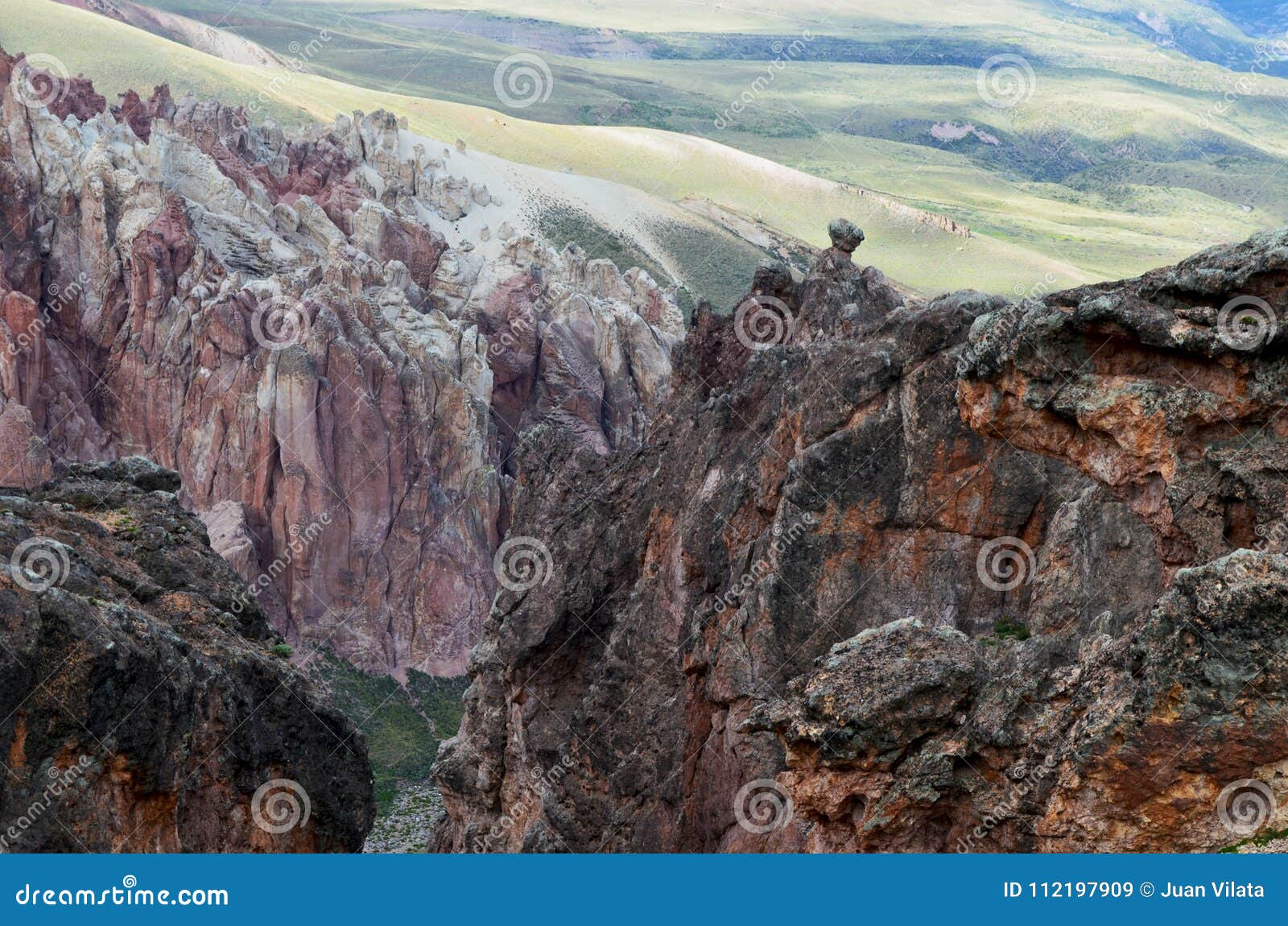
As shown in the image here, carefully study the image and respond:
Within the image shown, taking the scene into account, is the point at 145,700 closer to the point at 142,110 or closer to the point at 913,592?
the point at 913,592

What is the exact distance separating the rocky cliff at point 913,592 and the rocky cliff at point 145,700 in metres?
7.73

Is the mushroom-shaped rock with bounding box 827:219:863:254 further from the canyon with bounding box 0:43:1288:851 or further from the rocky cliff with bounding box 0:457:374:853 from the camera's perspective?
the rocky cliff with bounding box 0:457:374:853

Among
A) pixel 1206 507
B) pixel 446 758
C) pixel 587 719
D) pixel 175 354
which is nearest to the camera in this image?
pixel 1206 507

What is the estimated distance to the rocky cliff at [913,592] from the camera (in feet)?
53.1

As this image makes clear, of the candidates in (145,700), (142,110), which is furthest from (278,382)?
(145,700)

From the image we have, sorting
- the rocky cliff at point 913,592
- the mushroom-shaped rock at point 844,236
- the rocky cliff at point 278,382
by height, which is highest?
the mushroom-shaped rock at point 844,236

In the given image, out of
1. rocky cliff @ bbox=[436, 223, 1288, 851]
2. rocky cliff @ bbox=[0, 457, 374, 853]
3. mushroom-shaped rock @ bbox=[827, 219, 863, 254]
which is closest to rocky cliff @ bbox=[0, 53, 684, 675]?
mushroom-shaped rock @ bbox=[827, 219, 863, 254]

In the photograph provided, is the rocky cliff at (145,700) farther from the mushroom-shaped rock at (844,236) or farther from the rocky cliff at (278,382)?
the rocky cliff at (278,382)

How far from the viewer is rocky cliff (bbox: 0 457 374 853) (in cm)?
2566

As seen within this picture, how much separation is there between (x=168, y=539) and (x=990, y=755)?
2612cm

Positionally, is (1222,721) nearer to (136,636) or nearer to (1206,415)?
(1206,415)

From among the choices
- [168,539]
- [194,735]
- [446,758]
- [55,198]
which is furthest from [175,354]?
[194,735]

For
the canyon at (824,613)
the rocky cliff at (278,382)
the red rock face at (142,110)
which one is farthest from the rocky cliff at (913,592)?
the red rock face at (142,110)

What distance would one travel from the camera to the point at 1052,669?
1852 cm
